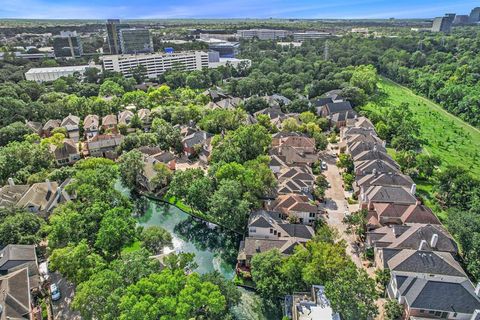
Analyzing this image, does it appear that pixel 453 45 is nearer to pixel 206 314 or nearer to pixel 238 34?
pixel 238 34

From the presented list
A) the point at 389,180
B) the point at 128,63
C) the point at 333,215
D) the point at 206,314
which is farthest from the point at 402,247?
the point at 128,63

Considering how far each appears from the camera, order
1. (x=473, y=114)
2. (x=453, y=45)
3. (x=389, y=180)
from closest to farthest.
A: (x=389, y=180), (x=473, y=114), (x=453, y=45)

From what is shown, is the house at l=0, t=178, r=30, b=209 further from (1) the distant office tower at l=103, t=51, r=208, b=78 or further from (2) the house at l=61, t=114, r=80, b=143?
(1) the distant office tower at l=103, t=51, r=208, b=78

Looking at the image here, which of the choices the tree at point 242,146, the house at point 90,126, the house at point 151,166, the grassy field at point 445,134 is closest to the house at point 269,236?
the tree at point 242,146

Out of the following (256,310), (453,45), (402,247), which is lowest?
(256,310)

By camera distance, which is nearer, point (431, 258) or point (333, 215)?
point (431, 258)

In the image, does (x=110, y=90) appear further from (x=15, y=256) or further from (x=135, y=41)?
(x=15, y=256)

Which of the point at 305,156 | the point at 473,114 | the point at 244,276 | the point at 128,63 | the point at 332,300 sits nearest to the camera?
A: the point at 332,300

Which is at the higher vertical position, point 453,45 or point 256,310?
point 453,45
